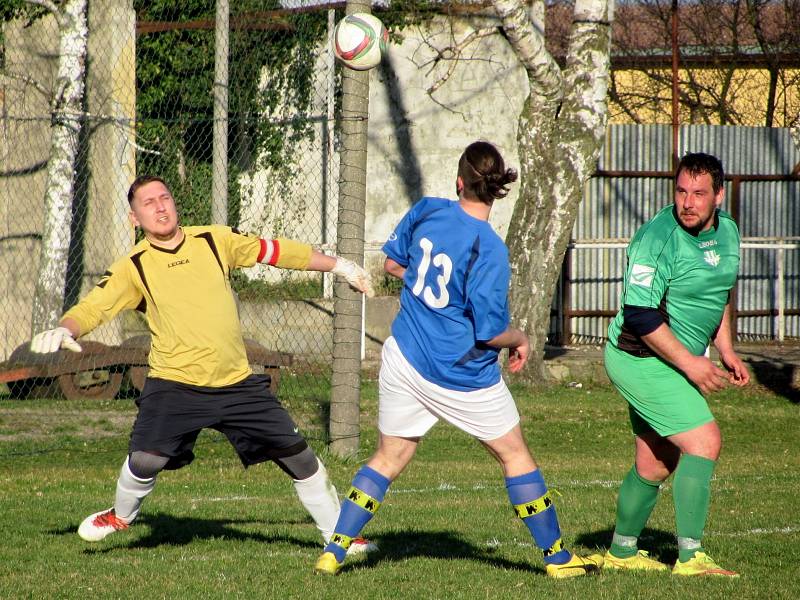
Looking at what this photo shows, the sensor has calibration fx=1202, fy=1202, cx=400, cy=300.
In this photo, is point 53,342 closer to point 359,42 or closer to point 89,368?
point 359,42

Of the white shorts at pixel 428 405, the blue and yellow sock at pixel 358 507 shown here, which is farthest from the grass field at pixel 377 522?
the white shorts at pixel 428 405

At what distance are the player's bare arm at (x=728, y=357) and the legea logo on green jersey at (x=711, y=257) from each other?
375 mm

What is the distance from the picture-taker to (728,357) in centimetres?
613

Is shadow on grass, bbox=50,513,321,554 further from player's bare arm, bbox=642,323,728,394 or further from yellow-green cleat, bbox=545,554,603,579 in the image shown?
player's bare arm, bbox=642,323,728,394

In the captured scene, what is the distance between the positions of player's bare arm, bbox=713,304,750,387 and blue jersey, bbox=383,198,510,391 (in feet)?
4.19

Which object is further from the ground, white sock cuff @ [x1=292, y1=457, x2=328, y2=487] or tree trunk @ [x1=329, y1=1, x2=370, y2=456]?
tree trunk @ [x1=329, y1=1, x2=370, y2=456]

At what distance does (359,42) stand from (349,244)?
6.16ft

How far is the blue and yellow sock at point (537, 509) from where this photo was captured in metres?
5.59

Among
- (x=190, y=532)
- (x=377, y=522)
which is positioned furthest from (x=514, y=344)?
(x=190, y=532)

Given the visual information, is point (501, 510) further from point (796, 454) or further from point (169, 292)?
point (796, 454)

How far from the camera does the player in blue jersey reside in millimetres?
5434

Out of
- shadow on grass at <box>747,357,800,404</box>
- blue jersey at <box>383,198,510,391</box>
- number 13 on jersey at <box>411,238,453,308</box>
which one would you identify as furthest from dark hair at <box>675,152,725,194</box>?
shadow on grass at <box>747,357,800,404</box>

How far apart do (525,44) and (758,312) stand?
23.9 feet

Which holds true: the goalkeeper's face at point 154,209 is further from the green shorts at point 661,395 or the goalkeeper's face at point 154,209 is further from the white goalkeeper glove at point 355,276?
the green shorts at point 661,395
